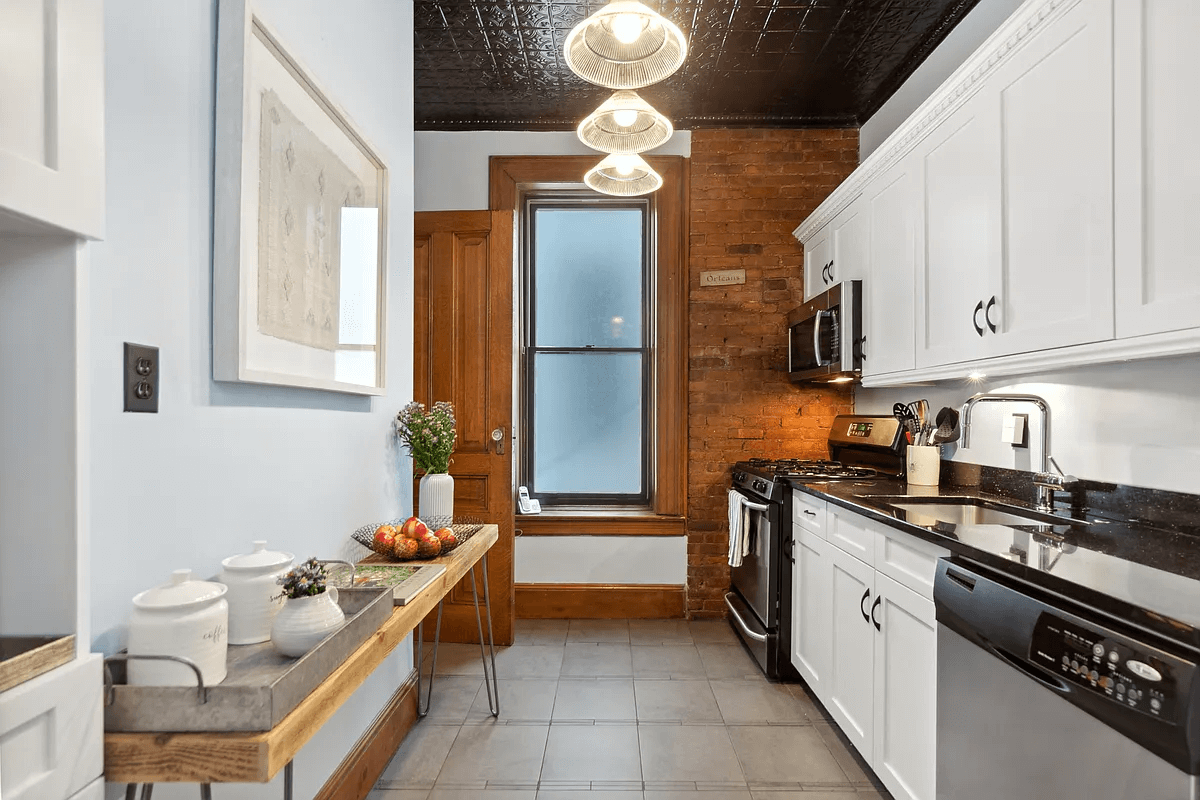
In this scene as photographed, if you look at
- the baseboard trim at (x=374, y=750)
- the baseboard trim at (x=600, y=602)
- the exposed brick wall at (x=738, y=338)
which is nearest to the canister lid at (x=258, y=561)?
the baseboard trim at (x=374, y=750)

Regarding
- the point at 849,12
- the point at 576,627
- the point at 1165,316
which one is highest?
the point at 849,12

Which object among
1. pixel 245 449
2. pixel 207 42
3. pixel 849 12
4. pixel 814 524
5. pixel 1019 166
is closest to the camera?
pixel 207 42

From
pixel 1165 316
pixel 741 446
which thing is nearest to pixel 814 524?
pixel 741 446

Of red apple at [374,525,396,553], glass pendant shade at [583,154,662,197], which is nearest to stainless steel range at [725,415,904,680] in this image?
glass pendant shade at [583,154,662,197]

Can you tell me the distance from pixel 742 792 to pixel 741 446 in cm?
211

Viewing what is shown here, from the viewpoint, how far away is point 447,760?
236cm

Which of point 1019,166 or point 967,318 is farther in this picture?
point 967,318

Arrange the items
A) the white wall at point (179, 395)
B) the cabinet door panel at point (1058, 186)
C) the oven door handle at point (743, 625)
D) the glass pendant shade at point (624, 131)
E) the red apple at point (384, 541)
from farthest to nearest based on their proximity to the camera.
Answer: the oven door handle at point (743, 625) → the glass pendant shade at point (624, 131) → the red apple at point (384, 541) → the cabinet door panel at point (1058, 186) → the white wall at point (179, 395)

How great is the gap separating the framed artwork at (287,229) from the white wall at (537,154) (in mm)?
1913

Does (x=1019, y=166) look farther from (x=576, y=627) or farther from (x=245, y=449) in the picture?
(x=576, y=627)

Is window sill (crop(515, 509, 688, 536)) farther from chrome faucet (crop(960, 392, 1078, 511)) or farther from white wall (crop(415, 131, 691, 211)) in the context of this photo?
chrome faucet (crop(960, 392, 1078, 511))

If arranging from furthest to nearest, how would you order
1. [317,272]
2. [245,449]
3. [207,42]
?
1. [317,272]
2. [245,449]
3. [207,42]

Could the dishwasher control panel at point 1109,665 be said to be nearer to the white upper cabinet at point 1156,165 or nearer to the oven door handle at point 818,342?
the white upper cabinet at point 1156,165

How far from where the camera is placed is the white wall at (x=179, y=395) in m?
1.04
